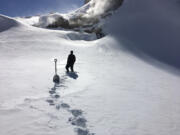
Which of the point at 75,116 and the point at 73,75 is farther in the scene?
the point at 73,75

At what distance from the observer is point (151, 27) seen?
3178 centimetres

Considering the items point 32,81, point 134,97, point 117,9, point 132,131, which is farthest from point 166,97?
point 117,9

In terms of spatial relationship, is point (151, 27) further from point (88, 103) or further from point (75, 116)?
point (75, 116)

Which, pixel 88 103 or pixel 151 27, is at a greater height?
pixel 151 27

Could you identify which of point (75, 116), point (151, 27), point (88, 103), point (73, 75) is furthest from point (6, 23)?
point (75, 116)

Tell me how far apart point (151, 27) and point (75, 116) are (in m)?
27.1

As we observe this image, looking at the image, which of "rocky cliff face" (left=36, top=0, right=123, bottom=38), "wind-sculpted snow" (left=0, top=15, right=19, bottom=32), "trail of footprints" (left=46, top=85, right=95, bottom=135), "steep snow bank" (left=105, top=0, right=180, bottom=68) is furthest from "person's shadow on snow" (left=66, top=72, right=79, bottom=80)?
"rocky cliff face" (left=36, top=0, right=123, bottom=38)

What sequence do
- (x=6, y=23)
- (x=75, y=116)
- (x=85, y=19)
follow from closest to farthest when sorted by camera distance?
(x=75, y=116), (x=6, y=23), (x=85, y=19)

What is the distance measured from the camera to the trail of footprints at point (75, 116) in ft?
21.9

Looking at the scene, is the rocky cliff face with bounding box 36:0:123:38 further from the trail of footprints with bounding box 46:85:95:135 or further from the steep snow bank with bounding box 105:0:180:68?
the trail of footprints with bounding box 46:85:95:135

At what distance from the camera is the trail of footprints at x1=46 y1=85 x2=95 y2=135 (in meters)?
6.67

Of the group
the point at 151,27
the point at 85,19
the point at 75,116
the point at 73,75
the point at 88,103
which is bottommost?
the point at 75,116

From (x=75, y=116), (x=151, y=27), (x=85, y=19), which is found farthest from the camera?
(x=85, y=19)

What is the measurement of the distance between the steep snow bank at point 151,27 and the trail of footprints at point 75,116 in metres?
16.3
